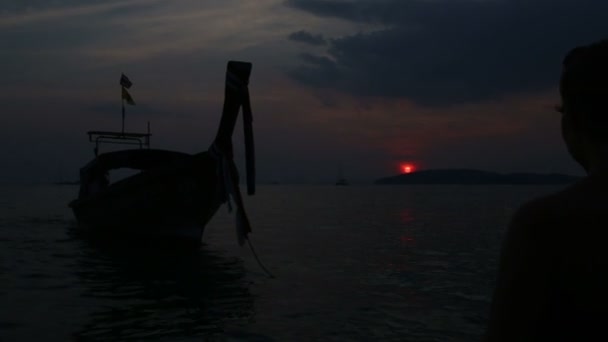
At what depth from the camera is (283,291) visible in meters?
11.2

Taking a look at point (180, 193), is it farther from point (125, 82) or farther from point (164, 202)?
point (125, 82)

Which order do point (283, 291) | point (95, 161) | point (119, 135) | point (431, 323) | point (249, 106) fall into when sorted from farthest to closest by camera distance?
point (119, 135)
point (95, 161)
point (249, 106)
point (283, 291)
point (431, 323)

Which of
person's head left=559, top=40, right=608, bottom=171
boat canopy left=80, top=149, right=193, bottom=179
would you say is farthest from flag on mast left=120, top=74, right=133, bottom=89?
person's head left=559, top=40, right=608, bottom=171

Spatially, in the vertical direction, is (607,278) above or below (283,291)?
above

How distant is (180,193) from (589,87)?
1562 cm

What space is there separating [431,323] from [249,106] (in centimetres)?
719

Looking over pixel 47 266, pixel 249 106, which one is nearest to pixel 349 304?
pixel 249 106

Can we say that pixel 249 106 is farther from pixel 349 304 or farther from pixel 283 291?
pixel 349 304

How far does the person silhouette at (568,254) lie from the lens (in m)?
1.32

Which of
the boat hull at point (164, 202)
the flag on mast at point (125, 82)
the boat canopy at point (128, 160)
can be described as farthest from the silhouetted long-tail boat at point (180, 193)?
the flag on mast at point (125, 82)

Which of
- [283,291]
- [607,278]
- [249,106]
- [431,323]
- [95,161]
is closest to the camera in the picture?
[607,278]

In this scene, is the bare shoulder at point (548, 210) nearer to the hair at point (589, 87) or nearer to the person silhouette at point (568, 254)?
the person silhouette at point (568, 254)

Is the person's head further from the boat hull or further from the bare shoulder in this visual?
the boat hull

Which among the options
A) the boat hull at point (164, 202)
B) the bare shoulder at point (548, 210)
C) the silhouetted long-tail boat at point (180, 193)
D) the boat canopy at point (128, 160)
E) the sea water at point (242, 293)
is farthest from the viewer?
the boat canopy at point (128, 160)
